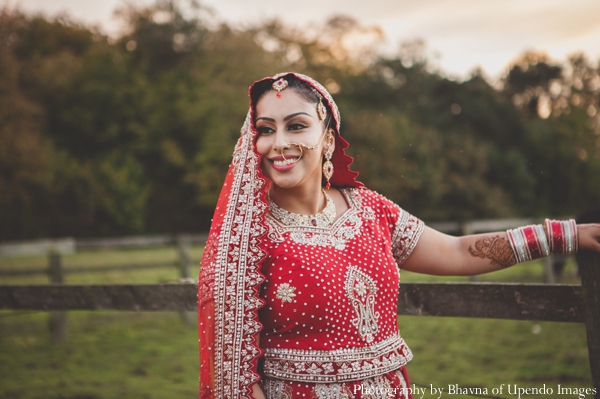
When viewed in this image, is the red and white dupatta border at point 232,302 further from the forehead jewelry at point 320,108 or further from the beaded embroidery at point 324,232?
the forehead jewelry at point 320,108

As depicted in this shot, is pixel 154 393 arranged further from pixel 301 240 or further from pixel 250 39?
pixel 250 39

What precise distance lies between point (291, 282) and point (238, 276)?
0.62 ft

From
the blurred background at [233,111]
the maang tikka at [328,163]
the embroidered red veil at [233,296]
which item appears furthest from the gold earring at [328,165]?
the blurred background at [233,111]

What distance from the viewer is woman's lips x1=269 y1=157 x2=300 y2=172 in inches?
78.9

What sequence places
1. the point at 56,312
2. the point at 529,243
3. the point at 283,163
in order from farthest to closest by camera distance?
the point at 56,312
the point at 529,243
the point at 283,163

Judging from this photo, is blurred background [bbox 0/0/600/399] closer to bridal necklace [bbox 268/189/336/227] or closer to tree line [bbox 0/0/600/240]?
tree line [bbox 0/0/600/240]

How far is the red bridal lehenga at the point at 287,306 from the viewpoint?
178 centimetres

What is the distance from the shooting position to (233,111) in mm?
25344

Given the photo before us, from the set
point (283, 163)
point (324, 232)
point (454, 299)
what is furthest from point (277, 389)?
point (454, 299)

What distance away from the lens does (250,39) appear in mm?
26422

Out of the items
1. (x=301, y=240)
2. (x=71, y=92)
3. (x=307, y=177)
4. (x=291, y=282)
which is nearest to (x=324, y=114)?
(x=307, y=177)

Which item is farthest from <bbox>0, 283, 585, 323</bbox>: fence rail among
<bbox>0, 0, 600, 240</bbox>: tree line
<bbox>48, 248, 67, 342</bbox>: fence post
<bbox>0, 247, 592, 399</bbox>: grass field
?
<bbox>0, 0, 600, 240</bbox>: tree line

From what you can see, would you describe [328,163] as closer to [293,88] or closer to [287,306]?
[293,88]

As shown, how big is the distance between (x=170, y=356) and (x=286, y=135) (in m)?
4.56
